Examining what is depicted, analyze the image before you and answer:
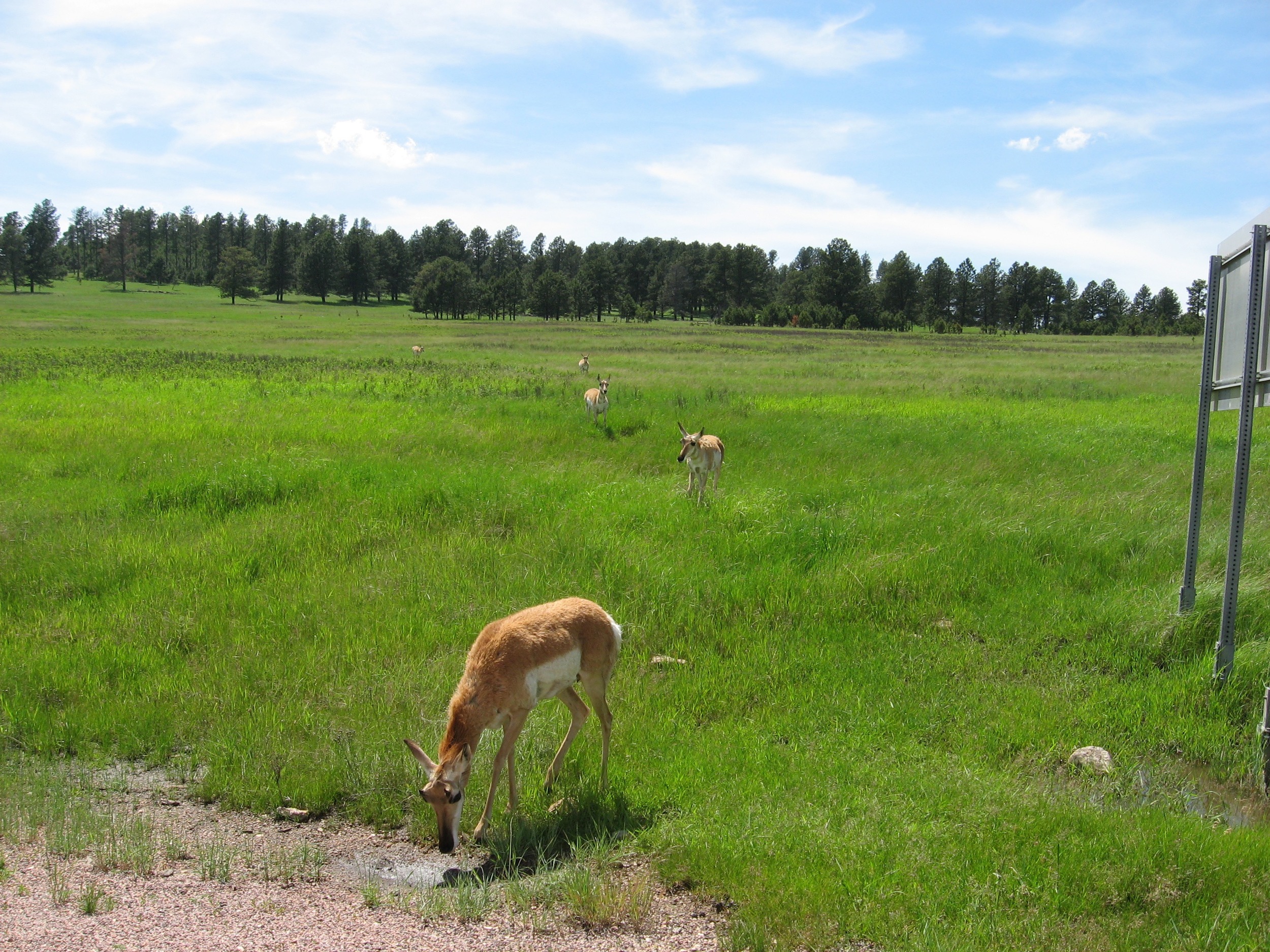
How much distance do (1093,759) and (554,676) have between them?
14.2ft

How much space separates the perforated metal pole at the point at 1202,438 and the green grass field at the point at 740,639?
1.01ft

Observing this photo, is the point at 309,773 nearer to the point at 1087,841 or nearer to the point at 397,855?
the point at 397,855

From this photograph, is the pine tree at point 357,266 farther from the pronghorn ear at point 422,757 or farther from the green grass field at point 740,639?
the pronghorn ear at point 422,757

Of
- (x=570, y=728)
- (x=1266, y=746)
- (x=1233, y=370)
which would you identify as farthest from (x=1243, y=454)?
(x=570, y=728)

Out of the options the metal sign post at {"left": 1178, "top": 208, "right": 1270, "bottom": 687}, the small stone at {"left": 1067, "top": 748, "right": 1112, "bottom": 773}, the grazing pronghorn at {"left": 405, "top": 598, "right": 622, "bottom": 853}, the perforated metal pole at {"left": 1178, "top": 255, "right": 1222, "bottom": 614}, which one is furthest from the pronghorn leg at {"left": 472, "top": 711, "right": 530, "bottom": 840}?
the perforated metal pole at {"left": 1178, "top": 255, "right": 1222, "bottom": 614}

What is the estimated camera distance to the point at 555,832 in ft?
19.5

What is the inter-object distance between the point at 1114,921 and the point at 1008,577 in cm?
652

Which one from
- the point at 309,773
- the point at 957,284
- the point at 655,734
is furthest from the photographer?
the point at 957,284

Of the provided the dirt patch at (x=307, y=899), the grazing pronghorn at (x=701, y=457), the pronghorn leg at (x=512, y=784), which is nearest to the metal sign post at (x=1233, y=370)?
the dirt patch at (x=307, y=899)

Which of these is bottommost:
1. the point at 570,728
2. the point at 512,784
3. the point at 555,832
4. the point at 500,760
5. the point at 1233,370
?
the point at 555,832

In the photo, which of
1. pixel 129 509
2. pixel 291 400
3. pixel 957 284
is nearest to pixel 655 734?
pixel 129 509

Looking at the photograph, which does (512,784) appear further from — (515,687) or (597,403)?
(597,403)

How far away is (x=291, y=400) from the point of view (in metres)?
23.4

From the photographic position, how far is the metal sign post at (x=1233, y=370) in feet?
24.1
